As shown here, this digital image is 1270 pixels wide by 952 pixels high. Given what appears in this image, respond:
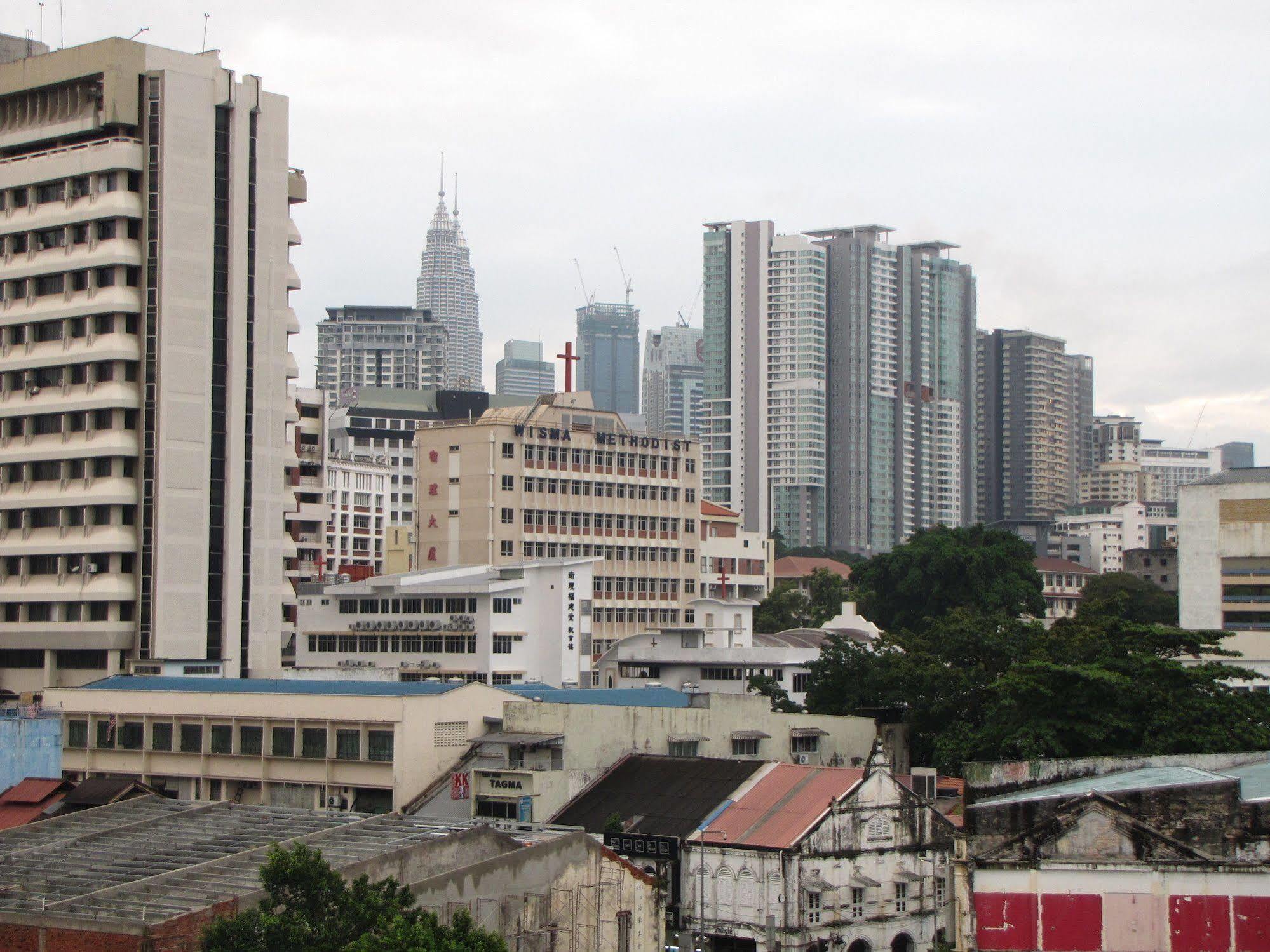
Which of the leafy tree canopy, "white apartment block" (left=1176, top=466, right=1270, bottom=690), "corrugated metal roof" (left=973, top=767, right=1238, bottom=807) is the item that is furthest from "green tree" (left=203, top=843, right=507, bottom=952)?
"white apartment block" (left=1176, top=466, right=1270, bottom=690)

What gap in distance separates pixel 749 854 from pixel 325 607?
48890 millimetres

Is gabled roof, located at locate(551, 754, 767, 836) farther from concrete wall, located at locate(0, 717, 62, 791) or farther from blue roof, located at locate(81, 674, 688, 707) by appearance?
concrete wall, located at locate(0, 717, 62, 791)

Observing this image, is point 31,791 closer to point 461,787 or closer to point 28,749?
point 28,749

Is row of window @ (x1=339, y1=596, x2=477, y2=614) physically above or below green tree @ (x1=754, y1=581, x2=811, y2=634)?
above

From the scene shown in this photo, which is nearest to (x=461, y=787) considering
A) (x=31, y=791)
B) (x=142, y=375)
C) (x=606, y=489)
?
(x=31, y=791)

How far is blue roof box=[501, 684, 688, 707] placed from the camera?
71062 millimetres

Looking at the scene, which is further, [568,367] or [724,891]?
[568,367]

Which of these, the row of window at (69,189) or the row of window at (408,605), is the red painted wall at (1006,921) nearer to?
the row of window at (408,605)

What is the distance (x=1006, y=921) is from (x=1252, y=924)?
6.53 m

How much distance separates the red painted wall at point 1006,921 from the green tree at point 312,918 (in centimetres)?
1565

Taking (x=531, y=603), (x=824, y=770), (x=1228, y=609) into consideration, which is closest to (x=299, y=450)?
(x=531, y=603)

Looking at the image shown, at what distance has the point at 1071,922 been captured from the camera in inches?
1838

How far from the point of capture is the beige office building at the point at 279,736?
60812 mm

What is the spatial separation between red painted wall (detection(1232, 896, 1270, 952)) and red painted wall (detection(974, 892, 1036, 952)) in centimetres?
537
